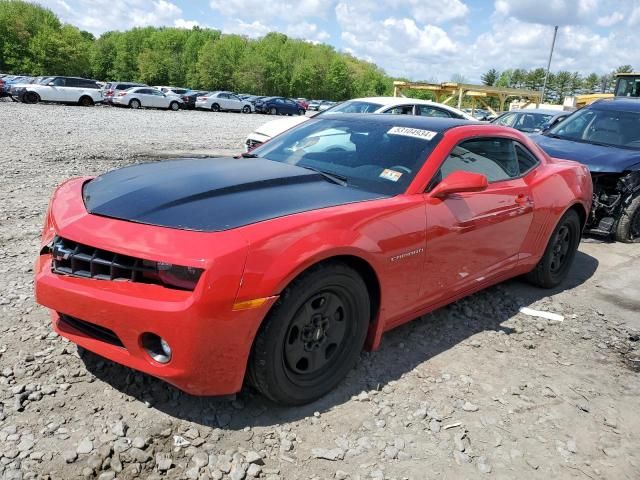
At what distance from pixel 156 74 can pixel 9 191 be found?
271 feet

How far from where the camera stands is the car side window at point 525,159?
4.30 m

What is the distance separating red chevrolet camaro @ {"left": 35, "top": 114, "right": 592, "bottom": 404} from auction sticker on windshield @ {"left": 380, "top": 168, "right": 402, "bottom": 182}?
1 cm

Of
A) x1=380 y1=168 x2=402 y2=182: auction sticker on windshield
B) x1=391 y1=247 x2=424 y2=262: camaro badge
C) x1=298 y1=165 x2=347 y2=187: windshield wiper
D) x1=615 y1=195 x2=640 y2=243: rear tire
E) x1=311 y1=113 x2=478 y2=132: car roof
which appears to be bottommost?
x1=615 y1=195 x2=640 y2=243: rear tire

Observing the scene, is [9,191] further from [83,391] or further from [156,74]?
[156,74]

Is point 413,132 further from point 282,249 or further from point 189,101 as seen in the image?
point 189,101

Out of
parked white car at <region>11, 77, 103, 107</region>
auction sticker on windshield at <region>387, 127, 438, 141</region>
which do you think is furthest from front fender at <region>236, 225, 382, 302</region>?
parked white car at <region>11, 77, 103, 107</region>

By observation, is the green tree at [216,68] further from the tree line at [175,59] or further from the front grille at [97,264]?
the front grille at [97,264]

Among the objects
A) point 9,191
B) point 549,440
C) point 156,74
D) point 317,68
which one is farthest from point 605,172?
point 317,68

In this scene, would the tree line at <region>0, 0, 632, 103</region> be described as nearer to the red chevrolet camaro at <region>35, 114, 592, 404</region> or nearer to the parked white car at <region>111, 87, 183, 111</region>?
the parked white car at <region>111, 87, 183, 111</region>

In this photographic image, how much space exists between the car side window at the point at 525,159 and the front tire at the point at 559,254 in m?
0.64

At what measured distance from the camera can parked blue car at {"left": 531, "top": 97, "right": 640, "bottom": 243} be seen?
20.7ft

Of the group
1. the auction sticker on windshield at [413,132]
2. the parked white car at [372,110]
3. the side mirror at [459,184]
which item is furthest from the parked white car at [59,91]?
the side mirror at [459,184]

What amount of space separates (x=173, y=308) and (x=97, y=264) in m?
0.47

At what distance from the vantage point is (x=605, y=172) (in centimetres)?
624
